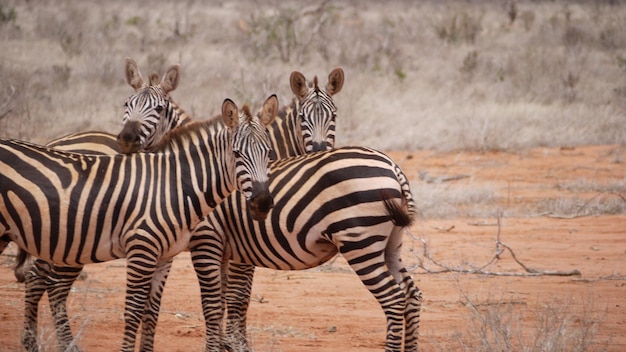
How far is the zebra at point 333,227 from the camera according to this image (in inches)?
237

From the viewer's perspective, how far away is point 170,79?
25.3 feet

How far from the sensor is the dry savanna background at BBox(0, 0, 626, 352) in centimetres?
Answer: 750

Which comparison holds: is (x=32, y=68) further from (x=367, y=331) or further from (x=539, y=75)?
(x=367, y=331)

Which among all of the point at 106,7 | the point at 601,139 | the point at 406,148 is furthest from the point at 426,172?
the point at 106,7

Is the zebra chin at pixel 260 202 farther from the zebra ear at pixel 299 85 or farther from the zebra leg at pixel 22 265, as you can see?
the zebra ear at pixel 299 85

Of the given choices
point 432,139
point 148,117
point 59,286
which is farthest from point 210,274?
point 432,139

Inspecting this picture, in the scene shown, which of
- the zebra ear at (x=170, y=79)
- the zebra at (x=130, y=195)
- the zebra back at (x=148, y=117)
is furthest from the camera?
the zebra ear at (x=170, y=79)

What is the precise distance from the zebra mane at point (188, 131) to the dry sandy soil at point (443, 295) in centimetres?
119

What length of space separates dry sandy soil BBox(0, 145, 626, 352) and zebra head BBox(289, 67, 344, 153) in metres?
1.56

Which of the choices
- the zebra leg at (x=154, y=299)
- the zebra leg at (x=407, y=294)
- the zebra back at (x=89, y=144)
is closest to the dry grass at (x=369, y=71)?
the zebra back at (x=89, y=144)

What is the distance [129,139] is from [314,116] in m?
1.59

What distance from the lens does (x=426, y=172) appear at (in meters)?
13.7

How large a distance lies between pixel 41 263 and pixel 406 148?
9.37m

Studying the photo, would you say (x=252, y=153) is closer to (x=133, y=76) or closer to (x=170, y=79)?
(x=170, y=79)
